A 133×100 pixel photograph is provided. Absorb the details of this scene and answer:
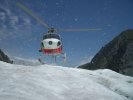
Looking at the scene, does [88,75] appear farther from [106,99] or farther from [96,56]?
[96,56]

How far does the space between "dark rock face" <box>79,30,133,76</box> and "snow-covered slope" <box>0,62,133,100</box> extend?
141 feet

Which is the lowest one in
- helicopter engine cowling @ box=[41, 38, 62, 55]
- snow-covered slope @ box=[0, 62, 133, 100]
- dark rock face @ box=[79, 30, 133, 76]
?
snow-covered slope @ box=[0, 62, 133, 100]

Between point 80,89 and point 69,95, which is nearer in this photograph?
point 69,95

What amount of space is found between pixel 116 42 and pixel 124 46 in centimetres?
450

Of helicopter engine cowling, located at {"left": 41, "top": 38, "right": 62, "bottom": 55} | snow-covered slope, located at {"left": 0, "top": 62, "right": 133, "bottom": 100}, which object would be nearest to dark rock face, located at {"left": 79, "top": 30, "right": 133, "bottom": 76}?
helicopter engine cowling, located at {"left": 41, "top": 38, "right": 62, "bottom": 55}

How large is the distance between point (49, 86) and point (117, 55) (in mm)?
54971

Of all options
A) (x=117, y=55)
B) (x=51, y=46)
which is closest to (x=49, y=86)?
(x=51, y=46)

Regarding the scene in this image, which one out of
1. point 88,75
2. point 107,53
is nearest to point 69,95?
point 88,75

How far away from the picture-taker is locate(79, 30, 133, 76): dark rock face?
59625 millimetres

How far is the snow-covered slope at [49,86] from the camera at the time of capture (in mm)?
10531

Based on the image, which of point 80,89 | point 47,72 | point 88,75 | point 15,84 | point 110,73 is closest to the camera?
point 15,84

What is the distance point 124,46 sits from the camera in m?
64.7

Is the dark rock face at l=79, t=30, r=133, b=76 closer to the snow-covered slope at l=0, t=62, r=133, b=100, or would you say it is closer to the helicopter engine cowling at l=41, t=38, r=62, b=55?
the helicopter engine cowling at l=41, t=38, r=62, b=55

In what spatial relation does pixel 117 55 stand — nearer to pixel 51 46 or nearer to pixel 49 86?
pixel 51 46
